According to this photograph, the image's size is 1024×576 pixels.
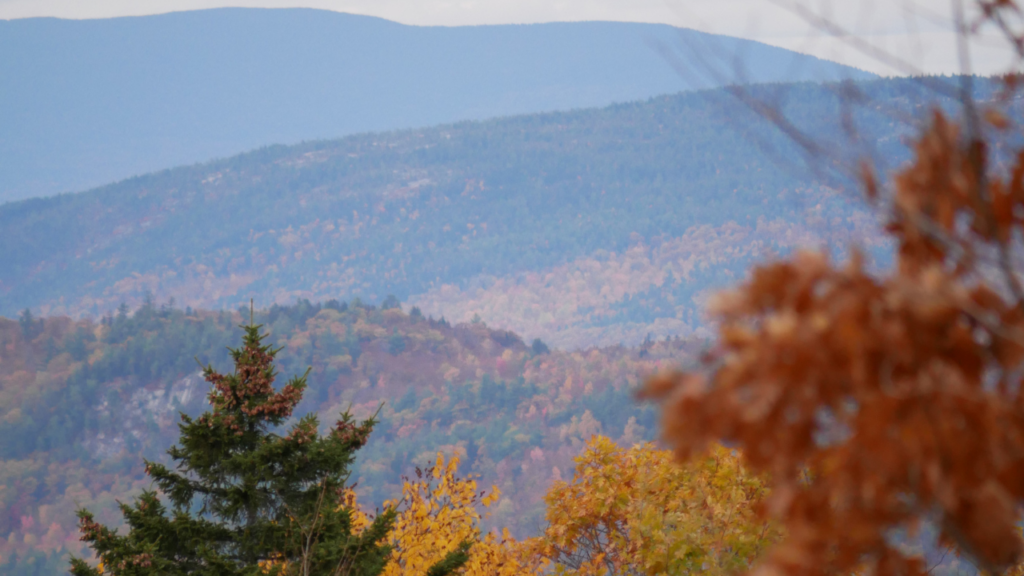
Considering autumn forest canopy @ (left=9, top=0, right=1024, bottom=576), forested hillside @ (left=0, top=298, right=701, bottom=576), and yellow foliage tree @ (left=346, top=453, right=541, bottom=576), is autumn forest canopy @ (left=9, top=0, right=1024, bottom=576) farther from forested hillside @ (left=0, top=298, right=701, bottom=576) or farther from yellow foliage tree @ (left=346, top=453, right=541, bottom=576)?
forested hillside @ (left=0, top=298, right=701, bottom=576)

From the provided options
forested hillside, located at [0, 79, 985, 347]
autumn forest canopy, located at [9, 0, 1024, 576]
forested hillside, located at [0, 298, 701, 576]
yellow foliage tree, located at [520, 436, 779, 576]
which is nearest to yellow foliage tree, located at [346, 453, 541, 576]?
autumn forest canopy, located at [9, 0, 1024, 576]

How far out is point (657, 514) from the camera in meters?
5.91

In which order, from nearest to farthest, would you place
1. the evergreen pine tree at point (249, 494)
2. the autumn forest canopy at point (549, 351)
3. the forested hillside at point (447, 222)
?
the autumn forest canopy at point (549, 351)
the evergreen pine tree at point (249, 494)
the forested hillside at point (447, 222)

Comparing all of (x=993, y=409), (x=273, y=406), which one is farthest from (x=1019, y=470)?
(x=273, y=406)

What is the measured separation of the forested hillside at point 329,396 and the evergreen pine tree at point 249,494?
63.1 metres

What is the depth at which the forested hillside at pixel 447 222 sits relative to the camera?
167m

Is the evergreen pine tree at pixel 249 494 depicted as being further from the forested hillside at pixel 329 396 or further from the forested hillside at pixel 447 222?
the forested hillside at pixel 447 222

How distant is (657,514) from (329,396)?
90479 mm

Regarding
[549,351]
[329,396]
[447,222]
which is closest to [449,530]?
[549,351]

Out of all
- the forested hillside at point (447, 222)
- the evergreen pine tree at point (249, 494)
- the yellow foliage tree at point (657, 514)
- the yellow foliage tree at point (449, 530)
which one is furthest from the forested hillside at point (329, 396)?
the evergreen pine tree at point (249, 494)

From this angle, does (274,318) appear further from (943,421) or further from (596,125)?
(596,125)

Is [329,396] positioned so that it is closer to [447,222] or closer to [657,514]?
[657,514]

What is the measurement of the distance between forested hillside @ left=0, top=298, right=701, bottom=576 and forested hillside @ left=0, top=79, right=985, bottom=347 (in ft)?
199

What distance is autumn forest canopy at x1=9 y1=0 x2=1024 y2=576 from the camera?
1.23 meters
